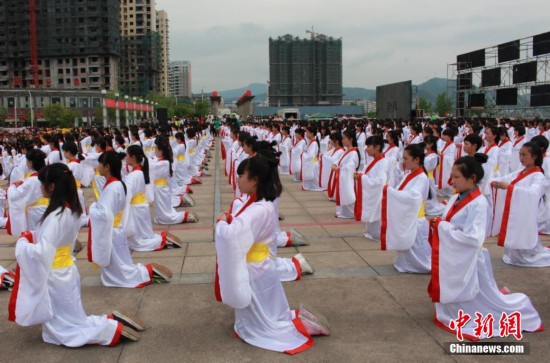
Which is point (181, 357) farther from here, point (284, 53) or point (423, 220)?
point (284, 53)

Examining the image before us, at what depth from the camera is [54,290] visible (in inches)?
175

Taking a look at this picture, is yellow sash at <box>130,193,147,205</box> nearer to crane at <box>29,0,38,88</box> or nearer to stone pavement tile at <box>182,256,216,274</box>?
stone pavement tile at <box>182,256,216,274</box>

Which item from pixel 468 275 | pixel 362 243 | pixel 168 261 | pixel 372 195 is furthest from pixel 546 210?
pixel 168 261

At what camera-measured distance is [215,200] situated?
12539mm

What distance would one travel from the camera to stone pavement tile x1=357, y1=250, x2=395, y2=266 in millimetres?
6918

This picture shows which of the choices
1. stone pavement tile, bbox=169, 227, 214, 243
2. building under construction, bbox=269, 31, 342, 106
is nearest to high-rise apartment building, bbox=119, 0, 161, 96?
building under construction, bbox=269, 31, 342, 106

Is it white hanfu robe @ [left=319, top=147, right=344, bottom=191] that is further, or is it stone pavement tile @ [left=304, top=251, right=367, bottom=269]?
white hanfu robe @ [left=319, top=147, right=344, bottom=191]

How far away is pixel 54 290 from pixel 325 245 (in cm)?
427

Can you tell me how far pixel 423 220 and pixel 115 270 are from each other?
12.0 ft

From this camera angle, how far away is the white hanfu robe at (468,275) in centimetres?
455

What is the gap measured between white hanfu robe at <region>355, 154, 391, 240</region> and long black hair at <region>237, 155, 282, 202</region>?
11.3 feet

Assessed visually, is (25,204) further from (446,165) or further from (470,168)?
(446,165)

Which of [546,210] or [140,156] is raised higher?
[140,156]

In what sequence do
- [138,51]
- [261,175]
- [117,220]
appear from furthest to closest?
[138,51] < [117,220] < [261,175]
